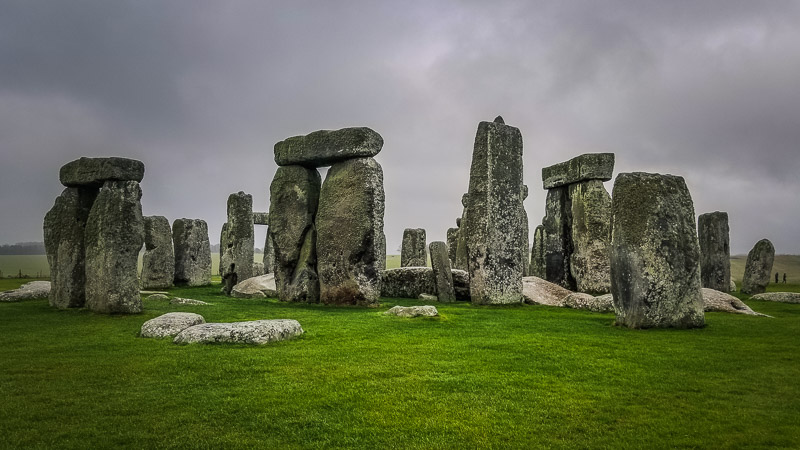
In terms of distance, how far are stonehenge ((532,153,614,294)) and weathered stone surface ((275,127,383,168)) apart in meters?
7.37

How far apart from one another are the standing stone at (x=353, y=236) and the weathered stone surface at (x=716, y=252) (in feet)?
40.4

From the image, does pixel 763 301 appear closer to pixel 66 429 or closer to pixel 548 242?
pixel 548 242

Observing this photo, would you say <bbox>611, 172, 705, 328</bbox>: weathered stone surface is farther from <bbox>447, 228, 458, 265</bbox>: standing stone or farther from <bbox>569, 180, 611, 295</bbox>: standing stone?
<bbox>447, 228, 458, 265</bbox>: standing stone

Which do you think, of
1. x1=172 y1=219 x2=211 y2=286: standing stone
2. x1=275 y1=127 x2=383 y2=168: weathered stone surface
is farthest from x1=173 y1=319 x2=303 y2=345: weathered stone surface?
x1=172 y1=219 x2=211 y2=286: standing stone

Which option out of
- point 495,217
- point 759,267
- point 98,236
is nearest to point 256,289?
point 98,236

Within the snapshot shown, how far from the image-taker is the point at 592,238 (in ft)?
53.3

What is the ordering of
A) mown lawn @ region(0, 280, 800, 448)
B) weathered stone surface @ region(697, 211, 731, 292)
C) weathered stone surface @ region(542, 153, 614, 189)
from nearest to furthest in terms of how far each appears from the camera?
mown lawn @ region(0, 280, 800, 448)
weathered stone surface @ region(542, 153, 614, 189)
weathered stone surface @ region(697, 211, 731, 292)

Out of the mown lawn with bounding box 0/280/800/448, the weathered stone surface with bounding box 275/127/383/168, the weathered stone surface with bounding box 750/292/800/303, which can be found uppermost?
the weathered stone surface with bounding box 275/127/383/168

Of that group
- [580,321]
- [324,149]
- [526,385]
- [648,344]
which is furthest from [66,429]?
[324,149]

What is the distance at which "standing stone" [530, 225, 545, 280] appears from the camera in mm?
20453

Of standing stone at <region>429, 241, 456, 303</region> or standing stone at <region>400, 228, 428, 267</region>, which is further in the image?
standing stone at <region>400, 228, 428, 267</region>

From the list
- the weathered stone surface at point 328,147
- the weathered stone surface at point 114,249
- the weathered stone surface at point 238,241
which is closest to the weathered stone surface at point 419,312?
the weathered stone surface at point 328,147

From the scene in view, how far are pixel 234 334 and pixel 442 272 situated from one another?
25.7 feet

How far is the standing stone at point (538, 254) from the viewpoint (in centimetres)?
2045
